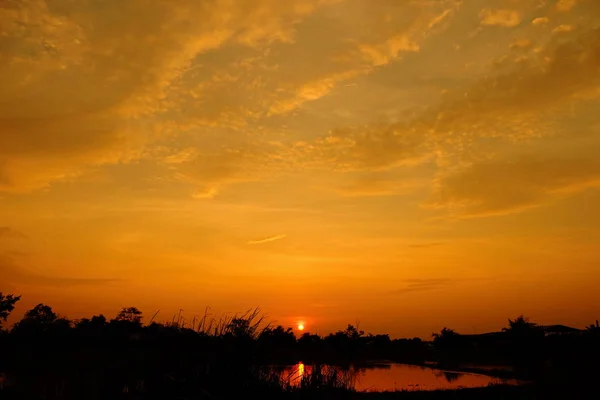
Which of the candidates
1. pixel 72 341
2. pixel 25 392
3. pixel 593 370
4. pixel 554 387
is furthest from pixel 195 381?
pixel 593 370

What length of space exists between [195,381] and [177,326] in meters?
1.60

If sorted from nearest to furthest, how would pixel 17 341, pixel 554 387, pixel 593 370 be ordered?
pixel 17 341
pixel 554 387
pixel 593 370

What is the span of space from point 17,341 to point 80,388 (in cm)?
1556

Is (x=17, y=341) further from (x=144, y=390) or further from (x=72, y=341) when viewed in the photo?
(x=144, y=390)

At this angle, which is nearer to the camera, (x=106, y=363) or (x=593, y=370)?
(x=106, y=363)

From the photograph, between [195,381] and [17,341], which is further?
[17,341]

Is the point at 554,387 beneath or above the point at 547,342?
beneath

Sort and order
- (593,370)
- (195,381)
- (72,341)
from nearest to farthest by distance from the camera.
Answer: (195,381) → (72,341) → (593,370)

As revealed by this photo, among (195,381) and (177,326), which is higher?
(177,326)

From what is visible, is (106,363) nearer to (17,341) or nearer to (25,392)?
(25,392)

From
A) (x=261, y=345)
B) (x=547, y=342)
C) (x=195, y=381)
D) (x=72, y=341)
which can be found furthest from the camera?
(x=547, y=342)

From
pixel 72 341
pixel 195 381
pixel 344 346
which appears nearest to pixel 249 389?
pixel 195 381

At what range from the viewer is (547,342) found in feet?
170

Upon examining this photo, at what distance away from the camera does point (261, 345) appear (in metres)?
9.74
